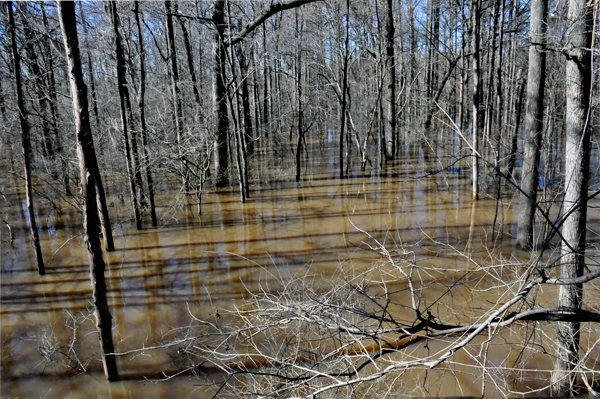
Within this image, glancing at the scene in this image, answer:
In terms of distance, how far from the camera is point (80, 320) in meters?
7.33

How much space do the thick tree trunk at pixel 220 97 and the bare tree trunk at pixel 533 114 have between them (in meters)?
8.69

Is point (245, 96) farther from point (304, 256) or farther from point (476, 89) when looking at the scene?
point (304, 256)

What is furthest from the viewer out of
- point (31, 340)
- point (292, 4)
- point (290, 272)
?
point (292, 4)

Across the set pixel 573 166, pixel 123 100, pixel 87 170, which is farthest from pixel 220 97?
pixel 573 166

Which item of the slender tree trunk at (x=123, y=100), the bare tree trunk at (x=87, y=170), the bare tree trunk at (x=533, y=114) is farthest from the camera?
the slender tree trunk at (x=123, y=100)

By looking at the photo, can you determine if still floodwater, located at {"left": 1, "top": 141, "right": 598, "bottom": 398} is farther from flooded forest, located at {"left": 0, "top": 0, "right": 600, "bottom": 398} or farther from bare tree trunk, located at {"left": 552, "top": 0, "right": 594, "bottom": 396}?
bare tree trunk, located at {"left": 552, "top": 0, "right": 594, "bottom": 396}

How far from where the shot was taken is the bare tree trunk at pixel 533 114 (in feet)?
27.8

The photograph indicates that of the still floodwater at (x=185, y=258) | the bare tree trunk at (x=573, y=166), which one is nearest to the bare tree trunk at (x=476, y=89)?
the still floodwater at (x=185, y=258)

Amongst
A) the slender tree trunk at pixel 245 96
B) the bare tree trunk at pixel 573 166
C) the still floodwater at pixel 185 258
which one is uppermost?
the slender tree trunk at pixel 245 96

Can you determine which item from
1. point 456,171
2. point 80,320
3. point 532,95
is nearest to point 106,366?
point 80,320

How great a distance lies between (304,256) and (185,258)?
293 centimetres

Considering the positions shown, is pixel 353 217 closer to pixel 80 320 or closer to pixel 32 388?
pixel 80 320

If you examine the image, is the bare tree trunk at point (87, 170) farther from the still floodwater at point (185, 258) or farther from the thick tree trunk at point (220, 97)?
the thick tree trunk at point (220, 97)

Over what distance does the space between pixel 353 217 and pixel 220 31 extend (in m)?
7.63
